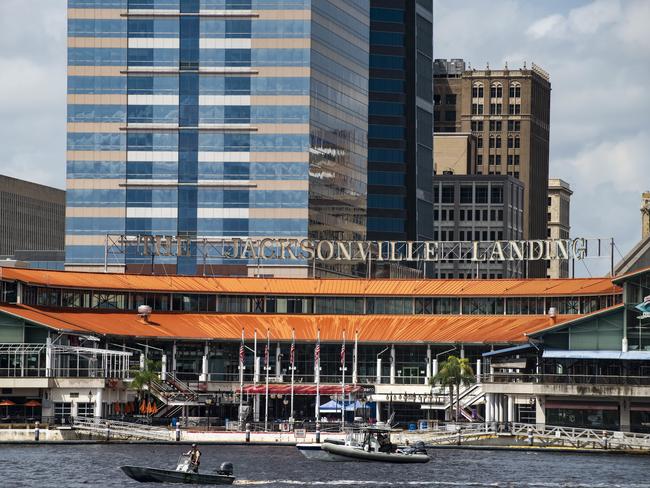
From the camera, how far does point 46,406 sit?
19512 centimetres

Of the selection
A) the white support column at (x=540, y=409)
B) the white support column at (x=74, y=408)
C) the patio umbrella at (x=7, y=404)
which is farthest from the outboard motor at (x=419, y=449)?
the patio umbrella at (x=7, y=404)

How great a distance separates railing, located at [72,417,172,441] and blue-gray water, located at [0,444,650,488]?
10.4 ft

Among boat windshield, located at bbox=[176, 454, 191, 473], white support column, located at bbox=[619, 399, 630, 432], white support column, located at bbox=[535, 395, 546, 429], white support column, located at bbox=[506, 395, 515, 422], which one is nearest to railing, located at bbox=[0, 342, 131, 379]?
white support column, located at bbox=[506, 395, 515, 422]

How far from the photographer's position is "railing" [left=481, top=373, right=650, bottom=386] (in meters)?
187

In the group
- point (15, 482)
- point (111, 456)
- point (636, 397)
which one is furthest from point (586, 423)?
point (15, 482)

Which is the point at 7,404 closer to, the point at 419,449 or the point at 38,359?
the point at 38,359

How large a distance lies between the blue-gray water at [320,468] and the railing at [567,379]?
51.5 ft

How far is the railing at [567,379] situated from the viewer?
187 meters

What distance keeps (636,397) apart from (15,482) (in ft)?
240

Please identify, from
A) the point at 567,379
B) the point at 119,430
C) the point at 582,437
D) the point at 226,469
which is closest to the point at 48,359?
the point at 119,430

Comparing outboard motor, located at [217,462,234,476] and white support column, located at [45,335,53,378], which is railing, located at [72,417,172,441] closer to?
white support column, located at [45,335,53,378]

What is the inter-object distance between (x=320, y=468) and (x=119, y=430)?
110ft

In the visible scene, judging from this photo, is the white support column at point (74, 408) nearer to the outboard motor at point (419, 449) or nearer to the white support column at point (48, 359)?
the white support column at point (48, 359)

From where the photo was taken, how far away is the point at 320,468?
6220 inches
